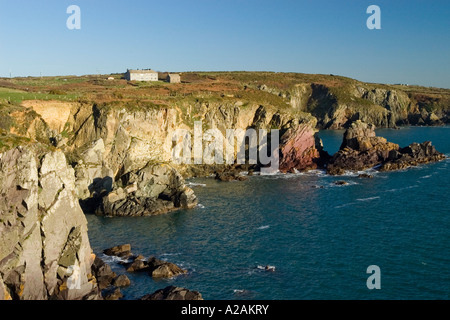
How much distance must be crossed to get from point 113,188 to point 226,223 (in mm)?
22816

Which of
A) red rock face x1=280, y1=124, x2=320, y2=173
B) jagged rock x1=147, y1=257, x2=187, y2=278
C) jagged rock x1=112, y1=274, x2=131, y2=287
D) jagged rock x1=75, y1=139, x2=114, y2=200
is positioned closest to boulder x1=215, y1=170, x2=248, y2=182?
red rock face x1=280, y1=124, x2=320, y2=173

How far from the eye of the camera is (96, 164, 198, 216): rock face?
67438mm

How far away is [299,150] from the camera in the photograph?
104 meters

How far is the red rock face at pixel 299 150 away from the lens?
102125 mm

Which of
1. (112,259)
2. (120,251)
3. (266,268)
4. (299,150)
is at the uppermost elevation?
(299,150)

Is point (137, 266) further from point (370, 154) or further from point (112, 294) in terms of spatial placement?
point (370, 154)

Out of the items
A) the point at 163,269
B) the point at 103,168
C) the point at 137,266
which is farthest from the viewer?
the point at 103,168

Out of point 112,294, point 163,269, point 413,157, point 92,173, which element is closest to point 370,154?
point 413,157

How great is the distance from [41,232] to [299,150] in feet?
248

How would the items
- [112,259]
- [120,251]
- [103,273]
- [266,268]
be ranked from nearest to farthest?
[103,273], [266,268], [112,259], [120,251]

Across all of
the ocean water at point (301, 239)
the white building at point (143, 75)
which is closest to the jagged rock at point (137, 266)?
the ocean water at point (301, 239)

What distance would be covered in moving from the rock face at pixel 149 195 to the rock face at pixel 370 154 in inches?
1570

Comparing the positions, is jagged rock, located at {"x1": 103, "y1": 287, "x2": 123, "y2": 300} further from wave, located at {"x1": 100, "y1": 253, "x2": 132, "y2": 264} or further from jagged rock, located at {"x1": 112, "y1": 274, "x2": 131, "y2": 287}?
wave, located at {"x1": 100, "y1": 253, "x2": 132, "y2": 264}
